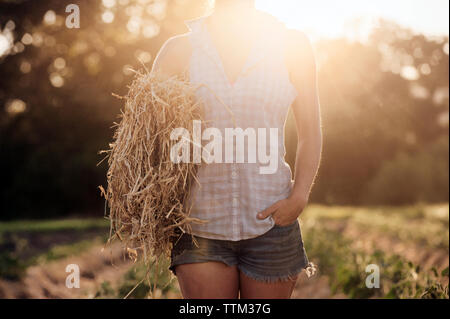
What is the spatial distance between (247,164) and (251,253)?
1.20ft

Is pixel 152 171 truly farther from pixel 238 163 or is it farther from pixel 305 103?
pixel 305 103

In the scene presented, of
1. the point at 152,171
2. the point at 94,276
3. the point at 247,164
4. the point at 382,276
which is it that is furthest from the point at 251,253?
the point at 94,276

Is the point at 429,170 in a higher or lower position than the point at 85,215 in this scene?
higher

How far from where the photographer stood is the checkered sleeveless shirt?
2115 mm

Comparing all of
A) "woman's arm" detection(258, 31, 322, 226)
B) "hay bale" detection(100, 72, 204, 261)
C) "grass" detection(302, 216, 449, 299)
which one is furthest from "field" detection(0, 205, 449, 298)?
"woman's arm" detection(258, 31, 322, 226)

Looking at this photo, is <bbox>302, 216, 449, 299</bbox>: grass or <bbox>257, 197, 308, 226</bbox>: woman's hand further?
<bbox>302, 216, 449, 299</bbox>: grass

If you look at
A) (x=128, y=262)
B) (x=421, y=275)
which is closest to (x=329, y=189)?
(x=128, y=262)

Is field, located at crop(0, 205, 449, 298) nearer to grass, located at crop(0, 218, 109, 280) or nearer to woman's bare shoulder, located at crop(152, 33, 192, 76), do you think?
grass, located at crop(0, 218, 109, 280)

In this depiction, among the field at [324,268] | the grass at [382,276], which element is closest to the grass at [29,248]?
the field at [324,268]

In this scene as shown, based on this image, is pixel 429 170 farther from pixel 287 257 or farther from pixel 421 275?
pixel 287 257

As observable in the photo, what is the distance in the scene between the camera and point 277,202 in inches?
84.3
